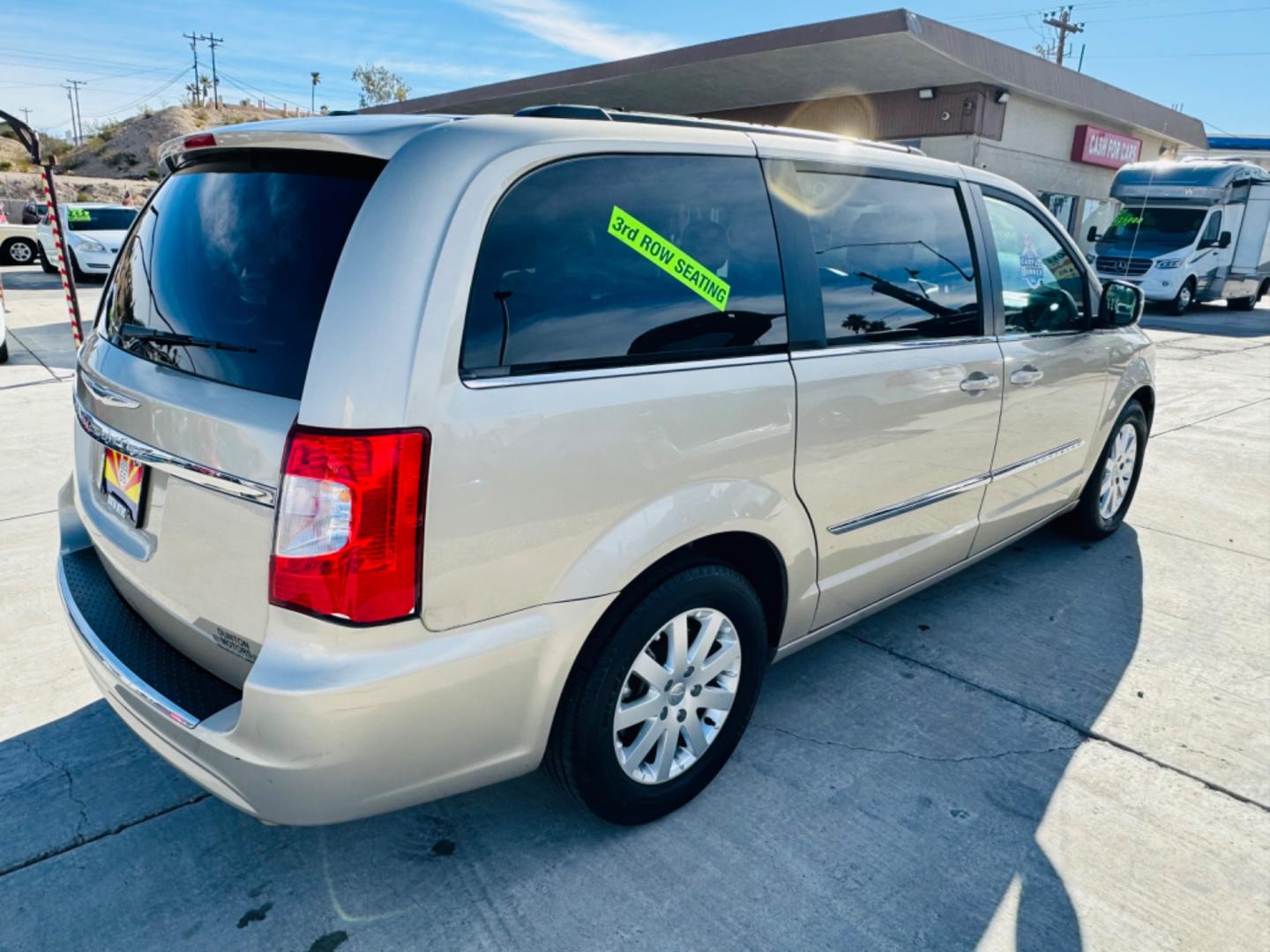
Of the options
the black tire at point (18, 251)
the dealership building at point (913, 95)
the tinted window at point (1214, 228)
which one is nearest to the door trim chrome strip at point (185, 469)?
the dealership building at point (913, 95)

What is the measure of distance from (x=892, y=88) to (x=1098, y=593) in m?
18.4

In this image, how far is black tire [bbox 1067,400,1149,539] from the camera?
434cm

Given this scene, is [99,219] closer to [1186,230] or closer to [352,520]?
[352,520]

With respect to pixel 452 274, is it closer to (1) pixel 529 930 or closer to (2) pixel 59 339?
(1) pixel 529 930

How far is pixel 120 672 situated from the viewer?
206 cm

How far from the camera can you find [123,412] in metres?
2.13

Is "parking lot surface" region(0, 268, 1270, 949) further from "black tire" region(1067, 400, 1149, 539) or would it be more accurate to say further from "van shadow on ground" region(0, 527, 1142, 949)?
"black tire" region(1067, 400, 1149, 539)

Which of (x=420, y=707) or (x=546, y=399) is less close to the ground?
(x=546, y=399)

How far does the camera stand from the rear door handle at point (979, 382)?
120 inches

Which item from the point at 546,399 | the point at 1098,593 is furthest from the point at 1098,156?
the point at 546,399

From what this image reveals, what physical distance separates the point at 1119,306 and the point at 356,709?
3.81 m

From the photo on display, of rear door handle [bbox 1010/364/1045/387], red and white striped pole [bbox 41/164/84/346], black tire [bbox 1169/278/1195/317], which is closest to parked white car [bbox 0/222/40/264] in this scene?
red and white striped pole [bbox 41/164/84/346]

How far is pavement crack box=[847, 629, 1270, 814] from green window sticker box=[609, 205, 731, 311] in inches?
70.5

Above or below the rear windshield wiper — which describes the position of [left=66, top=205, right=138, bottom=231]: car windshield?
below
